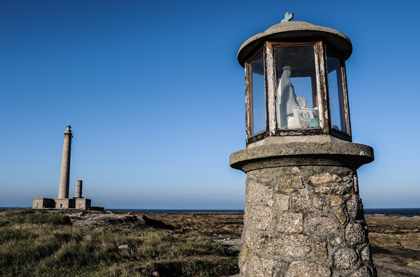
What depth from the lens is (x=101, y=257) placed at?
715cm

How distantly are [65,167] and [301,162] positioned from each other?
34104 millimetres

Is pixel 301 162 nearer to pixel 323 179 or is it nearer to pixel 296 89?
pixel 323 179

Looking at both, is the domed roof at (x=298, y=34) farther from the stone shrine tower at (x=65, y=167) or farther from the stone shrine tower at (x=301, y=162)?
the stone shrine tower at (x=65, y=167)

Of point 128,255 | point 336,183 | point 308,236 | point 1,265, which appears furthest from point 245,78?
point 1,265

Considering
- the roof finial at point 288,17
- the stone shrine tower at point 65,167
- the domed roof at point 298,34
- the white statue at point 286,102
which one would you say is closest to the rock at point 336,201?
the white statue at point 286,102

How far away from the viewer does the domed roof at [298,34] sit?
9.84 feet

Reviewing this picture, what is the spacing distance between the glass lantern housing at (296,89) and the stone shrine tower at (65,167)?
108 ft

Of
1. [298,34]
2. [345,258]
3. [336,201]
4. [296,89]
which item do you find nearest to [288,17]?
[298,34]

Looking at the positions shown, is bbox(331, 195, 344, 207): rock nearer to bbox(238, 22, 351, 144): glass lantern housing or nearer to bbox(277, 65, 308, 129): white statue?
bbox(238, 22, 351, 144): glass lantern housing

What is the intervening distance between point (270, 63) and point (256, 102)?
48 centimetres

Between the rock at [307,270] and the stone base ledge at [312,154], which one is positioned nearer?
the rock at [307,270]

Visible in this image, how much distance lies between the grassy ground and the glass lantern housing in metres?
4.13

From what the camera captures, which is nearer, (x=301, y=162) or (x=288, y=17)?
(x=301, y=162)

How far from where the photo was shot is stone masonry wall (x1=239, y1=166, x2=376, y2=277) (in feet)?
8.79
